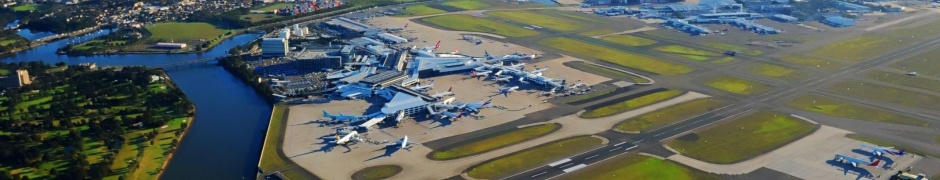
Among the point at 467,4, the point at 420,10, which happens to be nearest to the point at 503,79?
the point at 420,10

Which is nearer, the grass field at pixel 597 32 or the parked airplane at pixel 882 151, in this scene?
the parked airplane at pixel 882 151

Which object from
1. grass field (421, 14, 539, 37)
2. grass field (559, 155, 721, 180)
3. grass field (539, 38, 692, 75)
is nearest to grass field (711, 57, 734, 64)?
grass field (539, 38, 692, 75)

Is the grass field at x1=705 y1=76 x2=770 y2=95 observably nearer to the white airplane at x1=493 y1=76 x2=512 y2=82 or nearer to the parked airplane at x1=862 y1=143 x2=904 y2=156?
the parked airplane at x1=862 y1=143 x2=904 y2=156

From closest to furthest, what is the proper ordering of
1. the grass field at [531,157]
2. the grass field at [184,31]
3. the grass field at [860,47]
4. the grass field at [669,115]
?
the grass field at [531,157]
the grass field at [669,115]
the grass field at [860,47]
the grass field at [184,31]

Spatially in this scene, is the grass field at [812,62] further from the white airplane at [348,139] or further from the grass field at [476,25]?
the white airplane at [348,139]

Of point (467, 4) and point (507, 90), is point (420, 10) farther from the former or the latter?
point (507, 90)

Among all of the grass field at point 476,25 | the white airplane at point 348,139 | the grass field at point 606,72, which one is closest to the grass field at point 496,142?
the white airplane at point 348,139

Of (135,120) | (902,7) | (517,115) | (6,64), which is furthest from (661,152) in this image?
(902,7)
